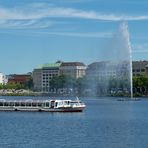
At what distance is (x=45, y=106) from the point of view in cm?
8431

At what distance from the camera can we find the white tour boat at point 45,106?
82019 millimetres

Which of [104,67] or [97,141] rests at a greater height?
[104,67]

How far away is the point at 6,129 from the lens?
5353 centimetres

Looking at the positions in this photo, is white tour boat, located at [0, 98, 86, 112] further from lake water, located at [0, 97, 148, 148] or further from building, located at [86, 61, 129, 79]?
building, located at [86, 61, 129, 79]

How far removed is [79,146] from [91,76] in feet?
522

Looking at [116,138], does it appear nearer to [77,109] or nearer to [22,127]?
[22,127]

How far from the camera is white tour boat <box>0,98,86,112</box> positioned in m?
82.0

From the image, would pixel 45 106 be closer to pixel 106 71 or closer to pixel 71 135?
pixel 71 135

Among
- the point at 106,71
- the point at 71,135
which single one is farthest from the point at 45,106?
the point at 106,71

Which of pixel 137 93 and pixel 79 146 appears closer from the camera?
pixel 79 146

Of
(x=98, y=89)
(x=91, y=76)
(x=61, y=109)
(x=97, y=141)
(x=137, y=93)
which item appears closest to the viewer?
(x=97, y=141)

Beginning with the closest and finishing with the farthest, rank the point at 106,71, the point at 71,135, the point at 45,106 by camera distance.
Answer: the point at 71,135, the point at 45,106, the point at 106,71

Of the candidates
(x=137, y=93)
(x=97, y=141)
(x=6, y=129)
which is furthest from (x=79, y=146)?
(x=137, y=93)

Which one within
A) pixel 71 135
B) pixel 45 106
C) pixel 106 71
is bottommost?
pixel 71 135
